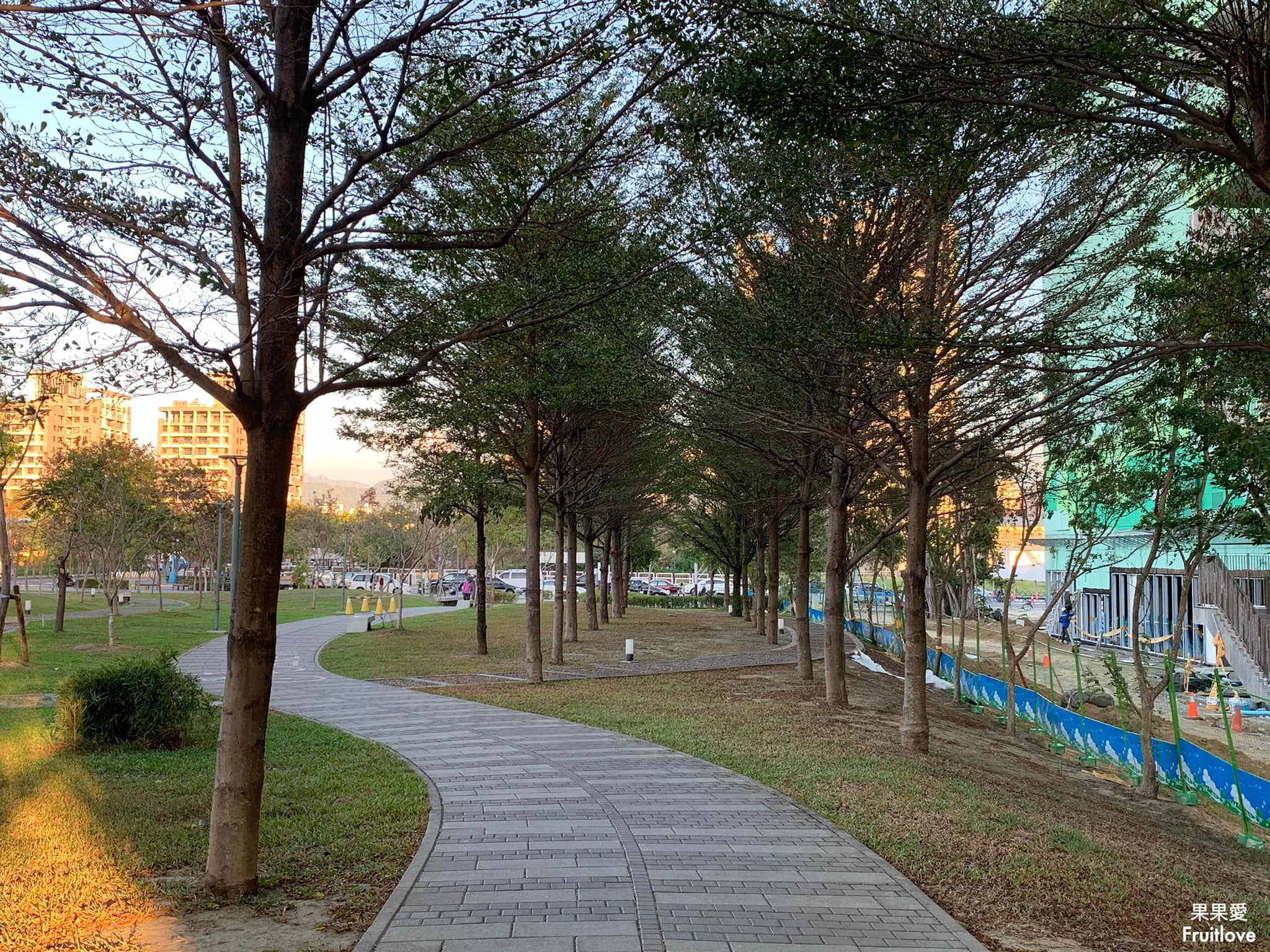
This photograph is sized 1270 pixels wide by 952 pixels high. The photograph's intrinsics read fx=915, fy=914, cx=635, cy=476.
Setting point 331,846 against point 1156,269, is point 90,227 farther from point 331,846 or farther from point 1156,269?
point 1156,269

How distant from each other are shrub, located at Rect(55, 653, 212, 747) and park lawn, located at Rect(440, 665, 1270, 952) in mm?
5174

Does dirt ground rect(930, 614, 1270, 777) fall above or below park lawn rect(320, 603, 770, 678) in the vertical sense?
below

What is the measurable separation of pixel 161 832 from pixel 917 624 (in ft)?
27.2

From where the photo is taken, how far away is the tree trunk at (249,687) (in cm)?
548

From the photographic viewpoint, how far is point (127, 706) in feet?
33.5

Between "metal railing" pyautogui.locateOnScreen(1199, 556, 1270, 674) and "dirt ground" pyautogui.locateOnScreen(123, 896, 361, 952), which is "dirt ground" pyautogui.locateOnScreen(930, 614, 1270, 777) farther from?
"dirt ground" pyautogui.locateOnScreen(123, 896, 361, 952)

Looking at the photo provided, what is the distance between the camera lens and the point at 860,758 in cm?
1035

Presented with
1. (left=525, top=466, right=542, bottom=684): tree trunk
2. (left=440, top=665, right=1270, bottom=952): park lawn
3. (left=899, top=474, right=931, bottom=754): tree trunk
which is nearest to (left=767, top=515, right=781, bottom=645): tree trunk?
(left=440, top=665, right=1270, bottom=952): park lawn

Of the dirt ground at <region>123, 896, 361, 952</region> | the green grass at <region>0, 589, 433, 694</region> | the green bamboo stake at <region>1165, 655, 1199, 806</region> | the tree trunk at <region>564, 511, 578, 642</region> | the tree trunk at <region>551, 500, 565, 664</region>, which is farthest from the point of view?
the tree trunk at <region>564, 511, 578, 642</region>

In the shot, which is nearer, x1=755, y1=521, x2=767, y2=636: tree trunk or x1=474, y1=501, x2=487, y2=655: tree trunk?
x1=474, y1=501, x2=487, y2=655: tree trunk

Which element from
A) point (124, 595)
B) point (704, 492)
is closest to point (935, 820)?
point (704, 492)

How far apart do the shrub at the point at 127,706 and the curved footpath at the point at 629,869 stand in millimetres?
2771

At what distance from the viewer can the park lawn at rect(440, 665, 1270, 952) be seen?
571 cm

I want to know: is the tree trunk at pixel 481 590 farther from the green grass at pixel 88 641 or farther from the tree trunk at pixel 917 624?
the tree trunk at pixel 917 624
